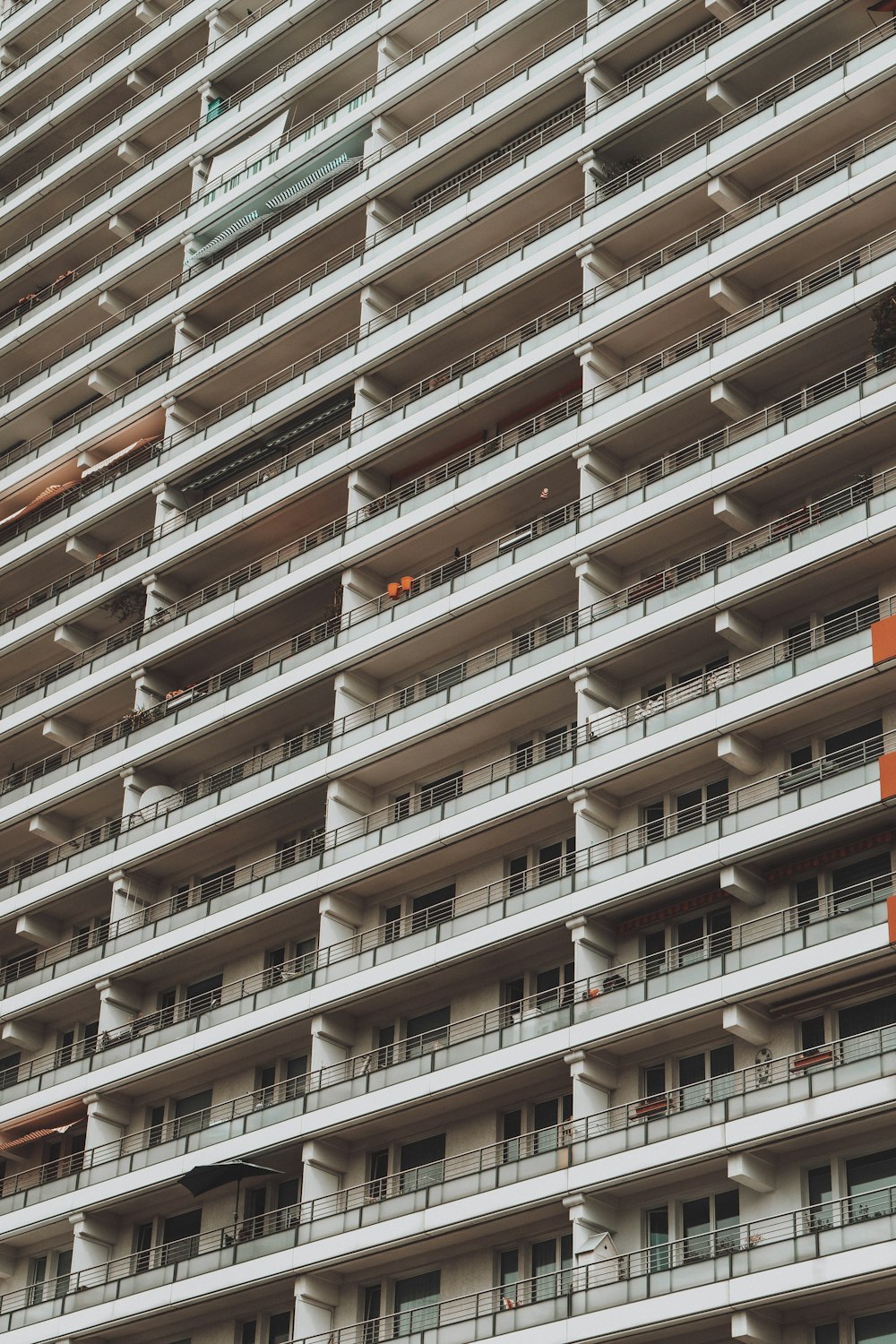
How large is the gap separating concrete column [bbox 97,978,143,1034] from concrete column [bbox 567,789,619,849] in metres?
13.8

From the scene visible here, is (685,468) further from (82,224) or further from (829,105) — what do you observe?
(82,224)

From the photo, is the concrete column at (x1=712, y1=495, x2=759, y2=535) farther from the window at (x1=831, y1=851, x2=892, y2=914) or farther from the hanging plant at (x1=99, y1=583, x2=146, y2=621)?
the hanging plant at (x1=99, y1=583, x2=146, y2=621)

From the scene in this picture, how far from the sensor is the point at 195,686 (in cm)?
5456

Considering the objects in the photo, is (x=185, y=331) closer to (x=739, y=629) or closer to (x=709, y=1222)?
(x=739, y=629)

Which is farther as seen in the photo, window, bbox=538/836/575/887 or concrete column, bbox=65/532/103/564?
concrete column, bbox=65/532/103/564

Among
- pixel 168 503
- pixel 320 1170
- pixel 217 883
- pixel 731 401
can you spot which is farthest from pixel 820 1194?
pixel 168 503

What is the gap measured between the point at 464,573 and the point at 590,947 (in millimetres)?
10682

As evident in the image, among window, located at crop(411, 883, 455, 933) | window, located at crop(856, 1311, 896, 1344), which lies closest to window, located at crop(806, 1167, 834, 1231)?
window, located at crop(856, 1311, 896, 1344)

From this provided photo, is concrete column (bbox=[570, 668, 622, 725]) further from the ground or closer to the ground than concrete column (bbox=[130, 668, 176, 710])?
closer to the ground

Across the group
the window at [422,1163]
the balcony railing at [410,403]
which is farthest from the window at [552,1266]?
the balcony railing at [410,403]

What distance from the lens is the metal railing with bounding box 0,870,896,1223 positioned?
36.5 meters

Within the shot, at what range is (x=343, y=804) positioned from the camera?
157ft

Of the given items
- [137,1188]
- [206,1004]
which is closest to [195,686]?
[206,1004]

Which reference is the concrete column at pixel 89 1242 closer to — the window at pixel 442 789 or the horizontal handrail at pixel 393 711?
the horizontal handrail at pixel 393 711
